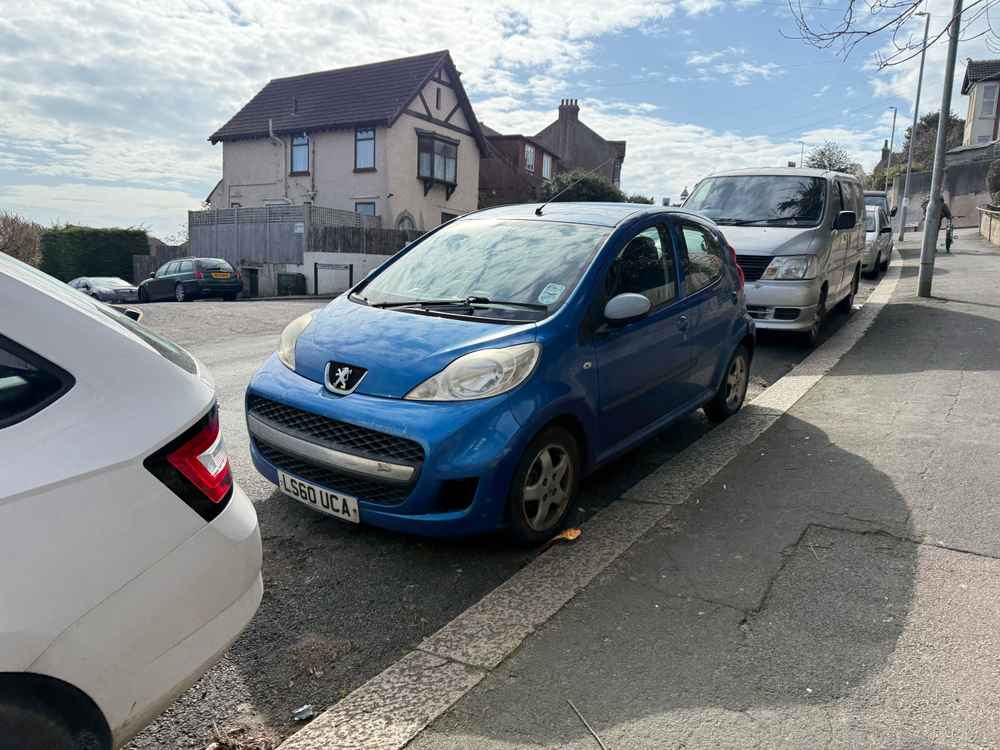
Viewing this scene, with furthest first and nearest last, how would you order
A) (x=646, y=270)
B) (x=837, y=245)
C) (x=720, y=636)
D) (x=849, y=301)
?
(x=849, y=301), (x=837, y=245), (x=646, y=270), (x=720, y=636)

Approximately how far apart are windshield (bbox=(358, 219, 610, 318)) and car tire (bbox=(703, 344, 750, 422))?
6.45ft

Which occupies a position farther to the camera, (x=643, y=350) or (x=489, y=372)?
(x=643, y=350)

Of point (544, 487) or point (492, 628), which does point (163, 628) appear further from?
point (544, 487)

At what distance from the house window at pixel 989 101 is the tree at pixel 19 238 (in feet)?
207

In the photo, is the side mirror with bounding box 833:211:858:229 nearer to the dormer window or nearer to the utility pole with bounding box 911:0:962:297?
the utility pole with bounding box 911:0:962:297

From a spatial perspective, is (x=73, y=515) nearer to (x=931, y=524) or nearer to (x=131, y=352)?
(x=131, y=352)

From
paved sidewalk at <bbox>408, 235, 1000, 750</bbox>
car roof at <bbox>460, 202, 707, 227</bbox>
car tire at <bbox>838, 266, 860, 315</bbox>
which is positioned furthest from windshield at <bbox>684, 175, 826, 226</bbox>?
paved sidewalk at <bbox>408, 235, 1000, 750</bbox>

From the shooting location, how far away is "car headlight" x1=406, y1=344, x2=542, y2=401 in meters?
3.56

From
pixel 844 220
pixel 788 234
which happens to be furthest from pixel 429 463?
pixel 844 220

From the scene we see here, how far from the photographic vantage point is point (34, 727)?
5.67 ft

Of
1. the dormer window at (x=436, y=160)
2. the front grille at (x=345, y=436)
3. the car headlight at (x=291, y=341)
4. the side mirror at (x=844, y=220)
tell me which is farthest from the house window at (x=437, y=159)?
the front grille at (x=345, y=436)

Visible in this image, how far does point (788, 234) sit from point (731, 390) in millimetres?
3406

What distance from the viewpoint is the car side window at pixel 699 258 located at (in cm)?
529

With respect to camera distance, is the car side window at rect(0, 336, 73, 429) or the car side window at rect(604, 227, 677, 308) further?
the car side window at rect(604, 227, 677, 308)
